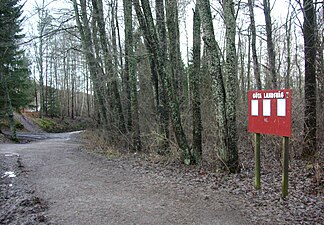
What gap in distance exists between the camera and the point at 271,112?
225 inches

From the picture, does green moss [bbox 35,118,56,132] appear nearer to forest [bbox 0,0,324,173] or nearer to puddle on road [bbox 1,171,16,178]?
forest [bbox 0,0,324,173]

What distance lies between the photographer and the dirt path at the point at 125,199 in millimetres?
4641

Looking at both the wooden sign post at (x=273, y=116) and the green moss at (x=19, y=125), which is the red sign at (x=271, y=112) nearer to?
the wooden sign post at (x=273, y=116)

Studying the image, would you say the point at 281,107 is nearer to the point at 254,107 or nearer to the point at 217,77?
the point at 254,107

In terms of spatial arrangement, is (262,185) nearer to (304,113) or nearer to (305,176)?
(305,176)

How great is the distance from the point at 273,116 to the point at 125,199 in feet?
10.1

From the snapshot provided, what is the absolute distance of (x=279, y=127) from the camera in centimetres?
549

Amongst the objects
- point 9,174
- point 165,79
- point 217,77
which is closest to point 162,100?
point 165,79

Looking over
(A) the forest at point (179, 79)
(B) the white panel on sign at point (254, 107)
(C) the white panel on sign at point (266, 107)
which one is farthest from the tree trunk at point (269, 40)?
(C) the white panel on sign at point (266, 107)

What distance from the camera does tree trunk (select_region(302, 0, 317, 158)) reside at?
29.2 feet

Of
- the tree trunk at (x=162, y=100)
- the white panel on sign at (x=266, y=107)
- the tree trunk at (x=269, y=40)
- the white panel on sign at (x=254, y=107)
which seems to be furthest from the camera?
the tree trunk at (x=269, y=40)

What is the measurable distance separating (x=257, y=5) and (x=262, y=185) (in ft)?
43.4

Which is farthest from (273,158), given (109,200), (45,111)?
(45,111)

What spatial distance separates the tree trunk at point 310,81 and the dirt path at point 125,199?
4219 mm
